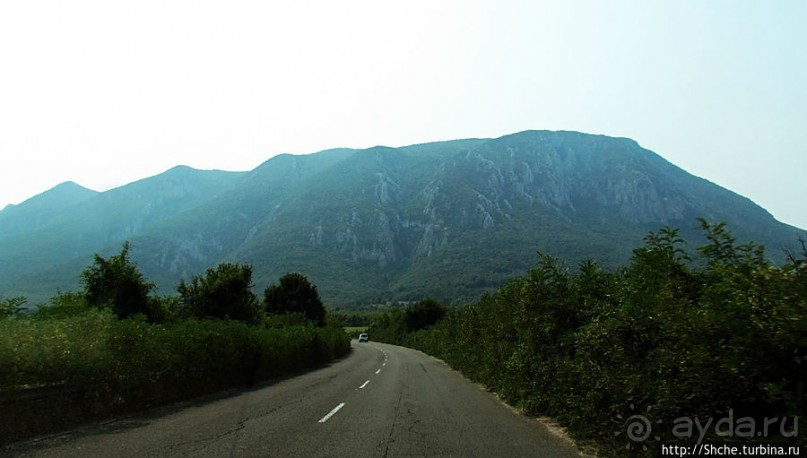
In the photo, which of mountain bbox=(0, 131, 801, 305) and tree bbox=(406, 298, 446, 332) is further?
mountain bbox=(0, 131, 801, 305)

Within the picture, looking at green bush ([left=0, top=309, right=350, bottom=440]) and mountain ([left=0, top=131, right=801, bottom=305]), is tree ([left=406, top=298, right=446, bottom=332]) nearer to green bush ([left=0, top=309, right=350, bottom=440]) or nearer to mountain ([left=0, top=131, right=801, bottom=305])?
mountain ([left=0, top=131, right=801, bottom=305])

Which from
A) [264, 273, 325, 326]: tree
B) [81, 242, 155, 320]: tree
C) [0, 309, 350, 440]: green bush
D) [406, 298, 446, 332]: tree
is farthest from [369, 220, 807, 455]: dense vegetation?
[406, 298, 446, 332]: tree

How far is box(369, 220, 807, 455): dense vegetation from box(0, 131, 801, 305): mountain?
2682 inches

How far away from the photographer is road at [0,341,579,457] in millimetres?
8078

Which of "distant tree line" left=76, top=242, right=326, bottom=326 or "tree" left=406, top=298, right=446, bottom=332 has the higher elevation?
"distant tree line" left=76, top=242, right=326, bottom=326

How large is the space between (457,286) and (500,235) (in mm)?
17626

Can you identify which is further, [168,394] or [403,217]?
[403,217]

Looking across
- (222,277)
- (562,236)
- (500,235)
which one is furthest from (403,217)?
(222,277)

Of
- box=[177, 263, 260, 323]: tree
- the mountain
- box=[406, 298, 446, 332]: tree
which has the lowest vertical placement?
box=[406, 298, 446, 332]: tree

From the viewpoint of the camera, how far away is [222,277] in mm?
28875

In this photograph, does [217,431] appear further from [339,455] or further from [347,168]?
[347,168]

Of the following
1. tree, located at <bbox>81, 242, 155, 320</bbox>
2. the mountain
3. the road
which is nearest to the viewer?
the road

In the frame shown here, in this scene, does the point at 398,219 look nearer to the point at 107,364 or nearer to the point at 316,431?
the point at 107,364

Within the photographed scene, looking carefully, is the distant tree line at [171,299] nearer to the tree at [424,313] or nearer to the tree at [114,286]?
the tree at [114,286]
